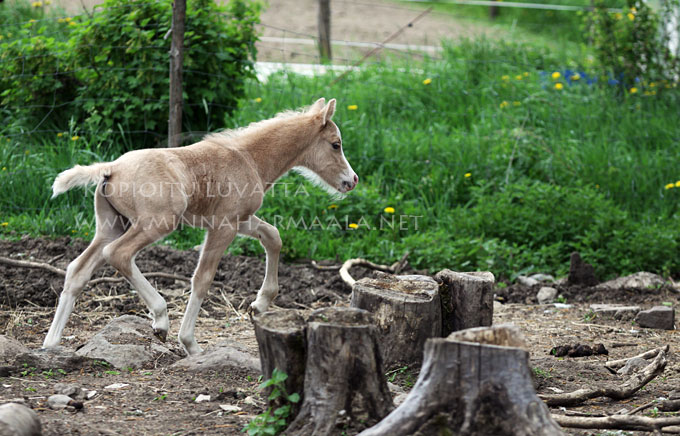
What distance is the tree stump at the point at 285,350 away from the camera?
10.6 feet

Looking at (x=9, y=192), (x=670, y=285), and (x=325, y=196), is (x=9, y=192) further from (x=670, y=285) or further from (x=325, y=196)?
(x=670, y=285)

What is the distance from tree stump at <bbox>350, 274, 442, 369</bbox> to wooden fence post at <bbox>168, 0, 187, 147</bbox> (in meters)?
3.38

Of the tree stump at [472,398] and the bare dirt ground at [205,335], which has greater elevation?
the tree stump at [472,398]

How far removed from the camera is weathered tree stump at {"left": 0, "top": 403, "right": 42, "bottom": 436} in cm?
282

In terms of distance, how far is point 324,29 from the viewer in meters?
12.5

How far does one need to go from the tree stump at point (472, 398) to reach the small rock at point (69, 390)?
1.65m

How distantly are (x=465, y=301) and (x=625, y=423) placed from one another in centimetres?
134

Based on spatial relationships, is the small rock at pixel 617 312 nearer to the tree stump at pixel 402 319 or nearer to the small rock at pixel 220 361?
the tree stump at pixel 402 319

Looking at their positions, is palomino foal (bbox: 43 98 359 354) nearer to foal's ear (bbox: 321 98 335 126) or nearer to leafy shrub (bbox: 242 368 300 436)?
foal's ear (bbox: 321 98 335 126)

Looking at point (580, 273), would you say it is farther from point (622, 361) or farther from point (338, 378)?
point (338, 378)

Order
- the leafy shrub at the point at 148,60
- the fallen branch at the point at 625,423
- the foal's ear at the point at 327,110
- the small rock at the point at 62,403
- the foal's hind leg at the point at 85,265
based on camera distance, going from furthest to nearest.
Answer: the leafy shrub at the point at 148,60, the foal's ear at the point at 327,110, the foal's hind leg at the point at 85,265, the small rock at the point at 62,403, the fallen branch at the point at 625,423

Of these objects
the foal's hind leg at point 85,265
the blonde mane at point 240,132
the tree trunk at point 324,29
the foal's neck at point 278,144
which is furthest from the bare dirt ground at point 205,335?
the tree trunk at point 324,29

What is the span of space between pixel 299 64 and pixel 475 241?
660 cm

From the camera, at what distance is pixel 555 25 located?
16.8 meters
